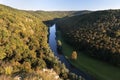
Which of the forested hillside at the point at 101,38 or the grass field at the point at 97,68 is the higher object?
the forested hillside at the point at 101,38

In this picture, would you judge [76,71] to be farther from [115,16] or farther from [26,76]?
[115,16]

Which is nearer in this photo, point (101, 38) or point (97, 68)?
point (97, 68)

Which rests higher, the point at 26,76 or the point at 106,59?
the point at 26,76

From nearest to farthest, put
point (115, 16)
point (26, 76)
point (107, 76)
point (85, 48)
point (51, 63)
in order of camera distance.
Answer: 1. point (26, 76)
2. point (51, 63)
3. point (107, 76)
4. point (85, 48)
5. point (115, 16)

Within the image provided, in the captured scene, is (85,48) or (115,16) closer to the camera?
(85,48)

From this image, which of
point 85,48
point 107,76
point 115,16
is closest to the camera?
point 107,76

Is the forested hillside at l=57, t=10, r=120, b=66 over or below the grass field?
over

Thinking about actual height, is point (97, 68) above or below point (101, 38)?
below

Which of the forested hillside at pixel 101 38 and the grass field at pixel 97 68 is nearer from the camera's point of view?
the grass field at pixel 97 68

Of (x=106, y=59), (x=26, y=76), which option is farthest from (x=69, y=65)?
(x=26, y=76)

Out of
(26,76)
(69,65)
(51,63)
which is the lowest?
(69,65)

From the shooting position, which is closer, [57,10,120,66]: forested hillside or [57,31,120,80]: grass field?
[57,31,120,80]: grass field
